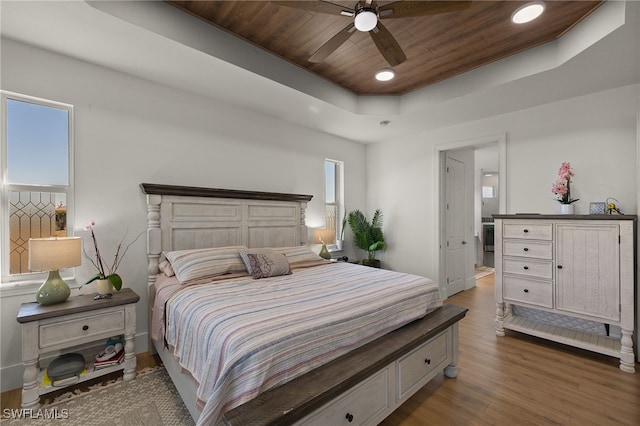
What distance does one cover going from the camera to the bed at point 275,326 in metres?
1.33

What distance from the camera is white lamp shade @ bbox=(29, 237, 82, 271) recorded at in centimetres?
203

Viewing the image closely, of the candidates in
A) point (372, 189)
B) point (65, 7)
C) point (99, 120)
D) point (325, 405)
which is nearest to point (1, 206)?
point (99, 120)

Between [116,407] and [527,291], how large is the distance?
3825 millimetres

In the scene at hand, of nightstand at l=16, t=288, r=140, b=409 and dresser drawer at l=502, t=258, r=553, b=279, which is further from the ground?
dresser drawer at l=502, t=258, r=553, b=279

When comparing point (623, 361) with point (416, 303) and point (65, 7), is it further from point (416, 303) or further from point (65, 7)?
point (65, 7)

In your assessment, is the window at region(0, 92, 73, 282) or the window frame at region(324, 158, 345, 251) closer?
the window at region(0, 92, 73, 282)

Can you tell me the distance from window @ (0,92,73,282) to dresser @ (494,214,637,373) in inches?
173

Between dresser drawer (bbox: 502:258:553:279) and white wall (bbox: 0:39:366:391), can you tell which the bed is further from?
dresser drawer (bbox: 502:258:553:279)

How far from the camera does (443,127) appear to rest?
4.22m

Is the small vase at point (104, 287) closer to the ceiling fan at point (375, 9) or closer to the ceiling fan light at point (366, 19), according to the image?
the ceiling fan at point (375, 9)

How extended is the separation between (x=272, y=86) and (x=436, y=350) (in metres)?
2.82

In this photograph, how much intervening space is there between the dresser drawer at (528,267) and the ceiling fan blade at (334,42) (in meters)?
2.86

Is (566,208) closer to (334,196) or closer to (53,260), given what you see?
(334,196)

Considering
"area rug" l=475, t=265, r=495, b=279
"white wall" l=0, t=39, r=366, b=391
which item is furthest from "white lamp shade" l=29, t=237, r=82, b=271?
"area rug" l=475, t=265, r=495, b=279
